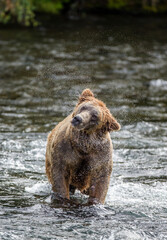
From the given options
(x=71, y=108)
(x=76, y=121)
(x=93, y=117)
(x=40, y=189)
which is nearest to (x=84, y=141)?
(x=93, y=117)

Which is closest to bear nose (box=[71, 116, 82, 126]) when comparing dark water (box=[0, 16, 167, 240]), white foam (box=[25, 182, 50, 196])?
dark water (box=[0, 16, 167, 240])

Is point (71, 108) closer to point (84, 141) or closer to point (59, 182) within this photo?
point (59, 182)

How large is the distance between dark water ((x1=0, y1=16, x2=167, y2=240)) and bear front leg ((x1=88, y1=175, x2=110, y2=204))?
13cm

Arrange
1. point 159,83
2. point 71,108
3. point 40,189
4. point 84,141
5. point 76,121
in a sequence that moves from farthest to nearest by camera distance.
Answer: point 159,83
point 71,108
point 40,189
point 84,141
point 76,121

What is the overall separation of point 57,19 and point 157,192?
24431 mm

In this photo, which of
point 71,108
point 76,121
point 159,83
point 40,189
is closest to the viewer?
point 76,121

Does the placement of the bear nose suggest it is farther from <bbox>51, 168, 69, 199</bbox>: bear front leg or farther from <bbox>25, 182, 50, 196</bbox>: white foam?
<bbox>25, 182, 50, 196</bbox>: white foam

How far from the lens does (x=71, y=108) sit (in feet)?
44.5

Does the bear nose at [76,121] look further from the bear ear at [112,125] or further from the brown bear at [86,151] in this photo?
the bear ear at [112,125]

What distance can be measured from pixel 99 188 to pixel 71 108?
6.48m

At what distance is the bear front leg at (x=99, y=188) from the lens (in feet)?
23.6

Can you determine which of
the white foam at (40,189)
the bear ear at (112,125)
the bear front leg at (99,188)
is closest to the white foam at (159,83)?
the white foam at (40,189)

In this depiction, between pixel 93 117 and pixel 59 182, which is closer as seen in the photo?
pixel 93 117

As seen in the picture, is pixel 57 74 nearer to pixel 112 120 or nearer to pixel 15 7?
pixel 15 7
